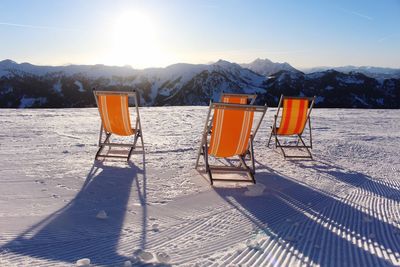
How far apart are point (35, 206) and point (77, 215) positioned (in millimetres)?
467

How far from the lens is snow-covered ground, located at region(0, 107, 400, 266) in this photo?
2354 millimetres

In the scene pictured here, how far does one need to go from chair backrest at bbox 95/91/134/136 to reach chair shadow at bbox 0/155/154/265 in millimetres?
1485

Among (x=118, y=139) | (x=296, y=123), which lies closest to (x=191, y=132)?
(x=118, y=139)

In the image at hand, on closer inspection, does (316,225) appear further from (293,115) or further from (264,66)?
(264,66)

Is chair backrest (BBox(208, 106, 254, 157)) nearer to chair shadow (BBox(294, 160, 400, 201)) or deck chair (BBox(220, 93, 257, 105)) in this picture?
chair shadow (BBox(294, 160, 400, 201))

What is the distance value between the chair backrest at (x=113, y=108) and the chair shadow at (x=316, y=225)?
82.0 inches

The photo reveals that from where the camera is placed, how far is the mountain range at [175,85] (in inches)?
3725

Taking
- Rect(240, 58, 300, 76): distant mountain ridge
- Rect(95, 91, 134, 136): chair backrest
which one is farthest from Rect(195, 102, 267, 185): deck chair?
Rect(240, 58, 300, 76): distant mountain ridge

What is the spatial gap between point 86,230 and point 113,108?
279 cm

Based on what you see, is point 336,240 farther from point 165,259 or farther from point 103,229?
point 103,229

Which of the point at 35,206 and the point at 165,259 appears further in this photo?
the point at 35,206

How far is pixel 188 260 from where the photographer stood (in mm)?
2260

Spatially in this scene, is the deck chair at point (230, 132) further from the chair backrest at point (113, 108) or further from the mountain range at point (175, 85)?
the mountain range at point (175, 85)

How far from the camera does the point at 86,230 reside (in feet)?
8.74
